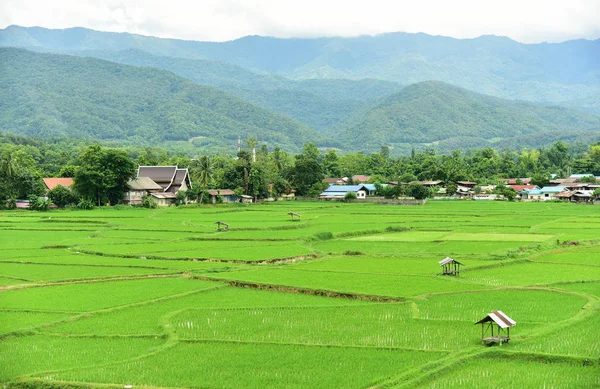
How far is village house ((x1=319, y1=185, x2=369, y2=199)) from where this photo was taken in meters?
94.6

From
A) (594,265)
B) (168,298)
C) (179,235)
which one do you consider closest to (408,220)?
(179,235)

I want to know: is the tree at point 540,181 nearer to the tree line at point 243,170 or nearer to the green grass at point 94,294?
the tree line at point 243,170

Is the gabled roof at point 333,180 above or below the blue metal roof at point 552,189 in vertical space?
above

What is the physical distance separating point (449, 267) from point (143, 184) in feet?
176

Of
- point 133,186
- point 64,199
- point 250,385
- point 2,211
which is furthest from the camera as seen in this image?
point 133,186

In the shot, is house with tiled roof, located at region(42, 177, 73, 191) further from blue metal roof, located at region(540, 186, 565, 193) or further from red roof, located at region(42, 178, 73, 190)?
blue metal roof, located at region(540, 186, 565, 193)

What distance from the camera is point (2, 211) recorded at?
65688mm

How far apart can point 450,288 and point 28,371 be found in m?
15.5

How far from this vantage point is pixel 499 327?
19609 millimetres

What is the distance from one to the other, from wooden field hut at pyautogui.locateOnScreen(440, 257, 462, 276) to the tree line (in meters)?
46.2

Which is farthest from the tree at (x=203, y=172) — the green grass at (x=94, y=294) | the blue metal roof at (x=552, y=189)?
the green grass at (x=94, y=294)

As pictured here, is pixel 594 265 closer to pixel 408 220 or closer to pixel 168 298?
pixel 168 298

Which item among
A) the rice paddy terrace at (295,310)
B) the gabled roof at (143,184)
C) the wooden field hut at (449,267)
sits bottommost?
the rice paddy terrace at (295,310)

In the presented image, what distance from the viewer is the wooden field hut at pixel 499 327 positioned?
18.9 metres
